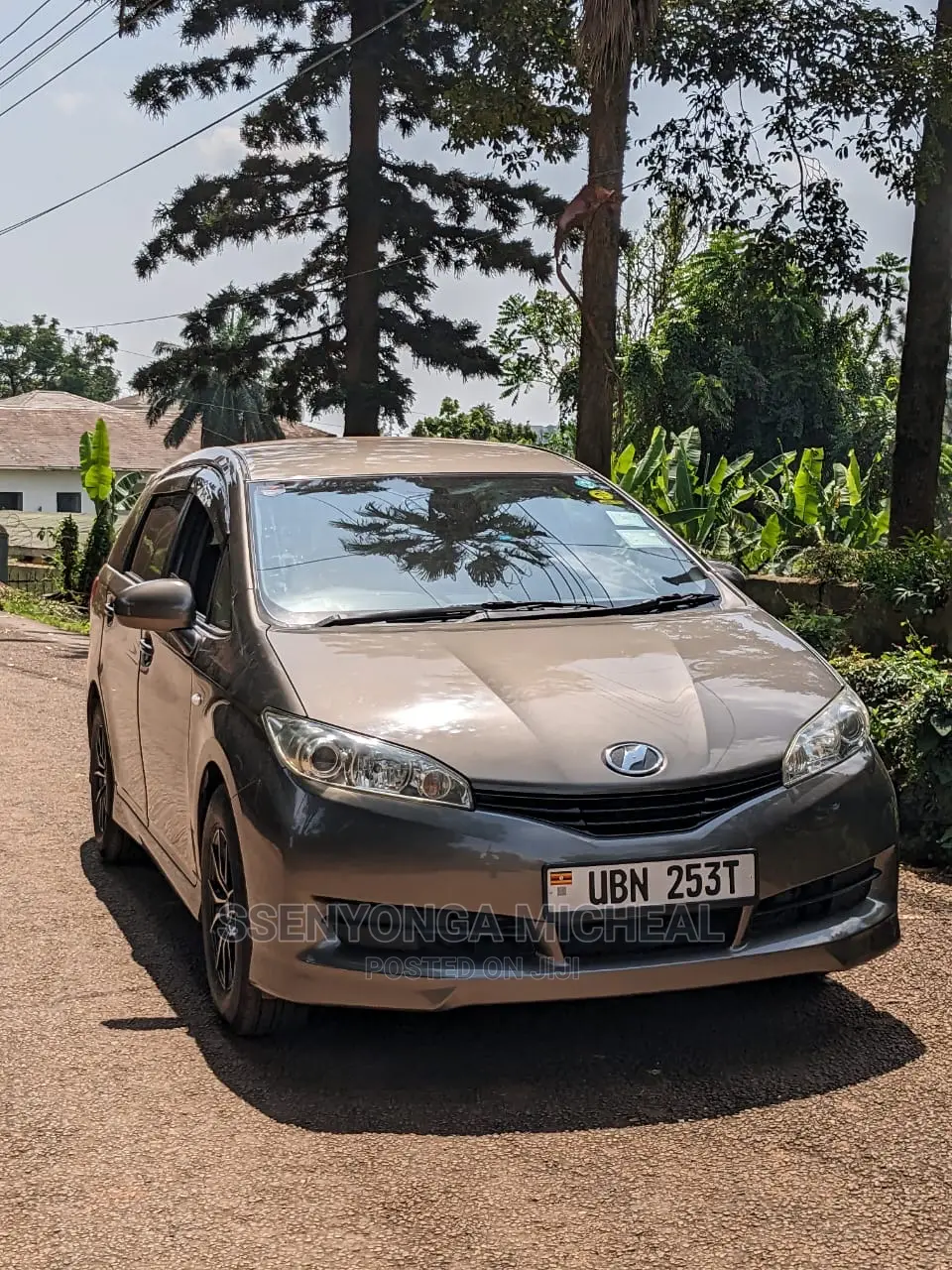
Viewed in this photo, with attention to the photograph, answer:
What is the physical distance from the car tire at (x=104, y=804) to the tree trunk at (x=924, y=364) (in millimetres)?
6302

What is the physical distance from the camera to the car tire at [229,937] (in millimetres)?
4258

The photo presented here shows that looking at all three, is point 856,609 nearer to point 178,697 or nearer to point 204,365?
point 178,697

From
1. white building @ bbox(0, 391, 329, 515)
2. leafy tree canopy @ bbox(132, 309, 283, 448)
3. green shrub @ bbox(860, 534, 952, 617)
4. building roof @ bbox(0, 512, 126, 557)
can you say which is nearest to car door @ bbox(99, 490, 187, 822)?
green shrub @ bbox(860, 534, 952, 617)

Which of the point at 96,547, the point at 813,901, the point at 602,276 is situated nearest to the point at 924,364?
the point at 602,276

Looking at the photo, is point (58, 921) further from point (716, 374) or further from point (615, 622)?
point (716, 374)

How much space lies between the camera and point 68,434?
59500 mm

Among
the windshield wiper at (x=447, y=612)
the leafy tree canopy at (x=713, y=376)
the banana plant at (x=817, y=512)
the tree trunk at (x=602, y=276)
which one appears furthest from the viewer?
the leafy tree canopy at (x=713, y=376)

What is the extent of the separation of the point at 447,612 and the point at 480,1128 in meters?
1.64

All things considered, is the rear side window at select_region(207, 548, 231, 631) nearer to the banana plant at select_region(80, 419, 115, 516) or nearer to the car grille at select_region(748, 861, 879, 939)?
the car grille at select_region(748, 861, 879, 939)

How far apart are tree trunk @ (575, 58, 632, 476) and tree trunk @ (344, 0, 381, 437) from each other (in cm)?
1074

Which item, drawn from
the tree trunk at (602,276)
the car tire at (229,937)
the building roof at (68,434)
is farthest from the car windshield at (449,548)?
the building roof at (68,434)

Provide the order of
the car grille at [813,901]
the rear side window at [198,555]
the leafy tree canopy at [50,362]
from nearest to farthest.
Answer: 1. the car grille at [813,901]
2. the rear side window at [198,555]
3. the leafy tree canopy at [50,362]

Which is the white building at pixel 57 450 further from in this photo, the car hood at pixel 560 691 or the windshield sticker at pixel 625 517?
the car hood at pixel 560 691

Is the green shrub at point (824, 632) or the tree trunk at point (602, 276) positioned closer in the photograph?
the green shrub at point (824, 632)
